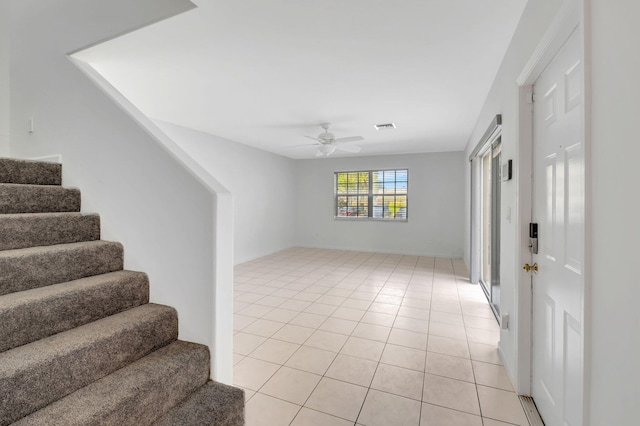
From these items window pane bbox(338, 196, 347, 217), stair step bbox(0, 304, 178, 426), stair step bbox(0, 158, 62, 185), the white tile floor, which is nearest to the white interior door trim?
the white tile floor

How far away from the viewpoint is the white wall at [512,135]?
1621mm

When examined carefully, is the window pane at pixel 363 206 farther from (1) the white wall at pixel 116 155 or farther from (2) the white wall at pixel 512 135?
(1) the white wall at pixel 116 155

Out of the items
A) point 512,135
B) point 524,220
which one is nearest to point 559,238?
point 524,220

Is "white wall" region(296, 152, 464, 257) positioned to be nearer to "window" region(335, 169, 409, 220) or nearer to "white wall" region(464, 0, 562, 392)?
"window" region(335, 169, 409, 220)

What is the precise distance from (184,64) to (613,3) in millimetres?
2767

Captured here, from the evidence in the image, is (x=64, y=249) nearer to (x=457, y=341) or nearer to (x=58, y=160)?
(x=58, y=160)

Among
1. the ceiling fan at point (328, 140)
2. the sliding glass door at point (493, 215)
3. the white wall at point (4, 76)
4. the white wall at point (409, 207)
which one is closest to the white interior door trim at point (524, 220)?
the sliding glass door at point (493, 215)

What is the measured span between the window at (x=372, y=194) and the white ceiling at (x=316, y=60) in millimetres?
3050

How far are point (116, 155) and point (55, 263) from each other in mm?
710

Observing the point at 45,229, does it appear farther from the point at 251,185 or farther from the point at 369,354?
the point at 251,185

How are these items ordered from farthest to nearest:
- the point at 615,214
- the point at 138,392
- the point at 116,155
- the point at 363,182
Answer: the point at 363,182, the point at 116,155, the point at 138,392, the point at 615,214

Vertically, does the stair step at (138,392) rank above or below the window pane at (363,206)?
below

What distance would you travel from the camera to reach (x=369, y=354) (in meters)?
2.46

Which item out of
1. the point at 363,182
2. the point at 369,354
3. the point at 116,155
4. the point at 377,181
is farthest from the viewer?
the point at 363,182
